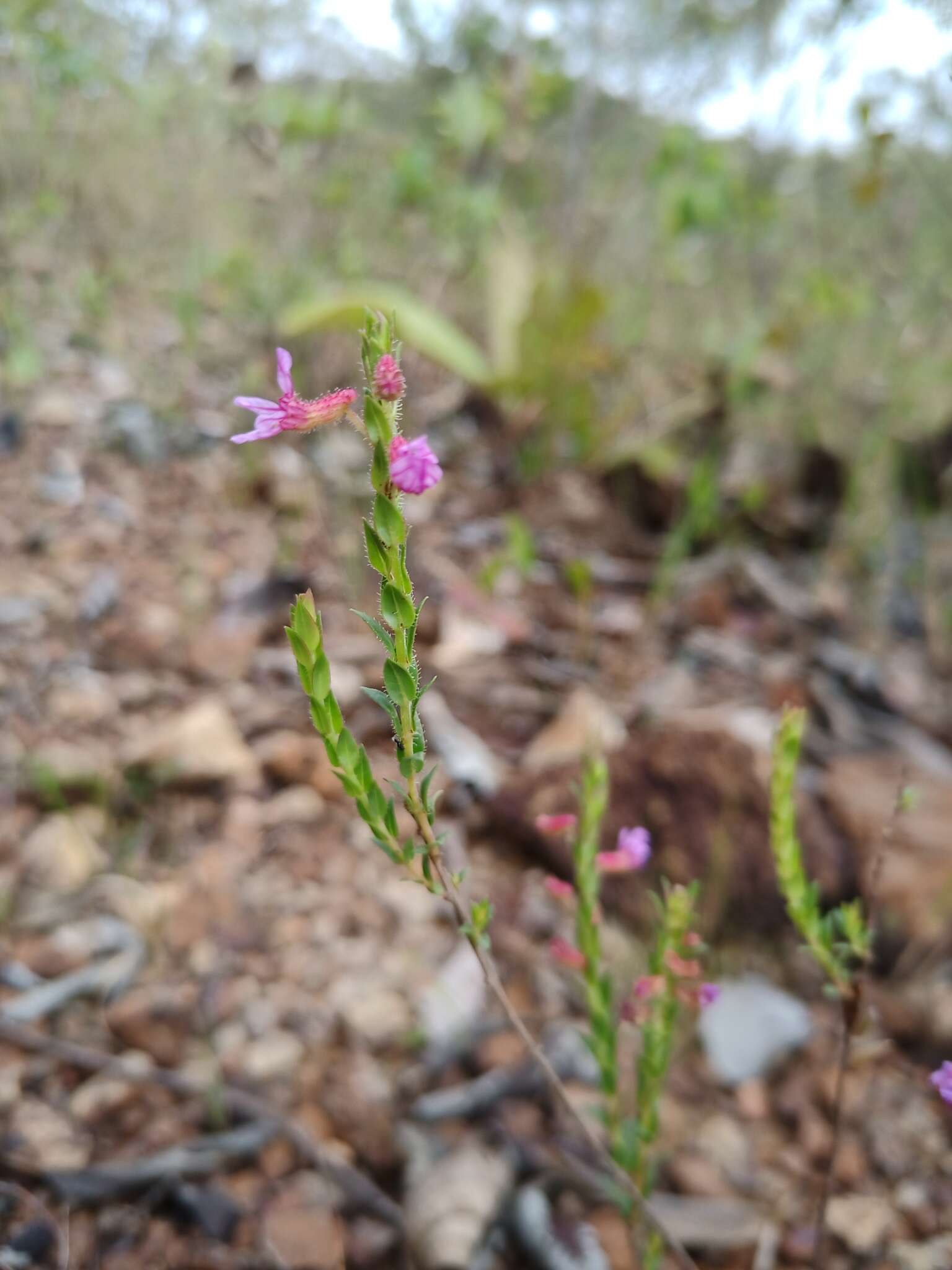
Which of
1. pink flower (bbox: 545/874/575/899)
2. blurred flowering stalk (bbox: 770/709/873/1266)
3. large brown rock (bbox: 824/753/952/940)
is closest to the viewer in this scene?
blurred flowering stalk (bbox: 770/709/873/1266)

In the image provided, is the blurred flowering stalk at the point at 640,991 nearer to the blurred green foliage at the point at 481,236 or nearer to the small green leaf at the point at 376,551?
the small green leaf at the point at 376,551

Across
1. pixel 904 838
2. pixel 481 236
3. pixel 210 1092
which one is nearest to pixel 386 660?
pixel 210 1092

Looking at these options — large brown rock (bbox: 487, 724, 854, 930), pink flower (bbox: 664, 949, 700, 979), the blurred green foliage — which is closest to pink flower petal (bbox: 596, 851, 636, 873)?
pink flower (bbox: 664, 949, 700, 979)

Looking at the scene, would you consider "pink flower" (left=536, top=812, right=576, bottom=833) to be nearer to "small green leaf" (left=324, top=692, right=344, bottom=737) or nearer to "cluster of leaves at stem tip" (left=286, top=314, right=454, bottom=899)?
"cluster of leaves at stem tip" (left=286, top=314, right=454, bottom=899)

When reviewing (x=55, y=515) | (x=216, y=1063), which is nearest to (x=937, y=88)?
(x=55, y=515)

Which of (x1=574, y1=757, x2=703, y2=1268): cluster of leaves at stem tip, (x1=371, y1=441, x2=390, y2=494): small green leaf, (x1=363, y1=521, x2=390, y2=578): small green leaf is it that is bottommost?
(x1=574, y1=757, x2=703, y2=1268): cluster of leaves at stem tip

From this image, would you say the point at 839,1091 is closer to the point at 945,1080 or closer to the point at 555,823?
the point at 945,1080

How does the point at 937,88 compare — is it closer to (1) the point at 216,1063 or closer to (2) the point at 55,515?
(2) the point at 55,515
